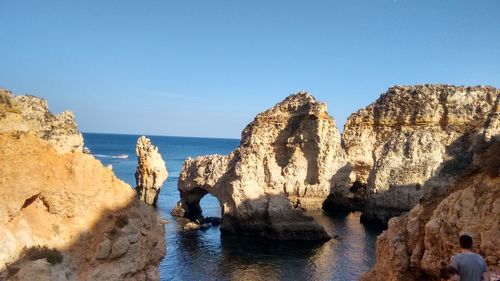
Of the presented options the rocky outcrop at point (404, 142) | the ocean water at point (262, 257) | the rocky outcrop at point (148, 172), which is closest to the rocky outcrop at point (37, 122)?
the ocean water at point (262, 257)

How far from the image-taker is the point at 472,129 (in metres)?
54.6

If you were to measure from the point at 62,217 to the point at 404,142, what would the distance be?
42.0 m

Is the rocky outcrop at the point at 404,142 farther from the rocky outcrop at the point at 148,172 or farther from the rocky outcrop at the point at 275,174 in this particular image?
the rocky outcrop at the point at 148,172

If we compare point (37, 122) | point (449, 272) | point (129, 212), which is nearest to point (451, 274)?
point (449, 272)

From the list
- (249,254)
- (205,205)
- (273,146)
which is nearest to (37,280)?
(249,254)

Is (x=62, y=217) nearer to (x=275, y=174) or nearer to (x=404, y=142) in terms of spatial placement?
(x=275, y=174)

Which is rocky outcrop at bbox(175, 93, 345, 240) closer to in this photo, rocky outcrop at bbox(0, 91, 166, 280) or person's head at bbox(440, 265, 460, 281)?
rocky outcrop at bbox(0, 91, 166, 280)

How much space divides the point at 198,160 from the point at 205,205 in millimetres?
14426

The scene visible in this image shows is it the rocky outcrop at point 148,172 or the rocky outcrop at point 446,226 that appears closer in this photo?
the rocky outcrop at point 446,226

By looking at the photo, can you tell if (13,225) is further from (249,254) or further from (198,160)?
(198,160)

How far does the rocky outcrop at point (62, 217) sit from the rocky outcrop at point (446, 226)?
8.12 m

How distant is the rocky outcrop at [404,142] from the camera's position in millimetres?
46688

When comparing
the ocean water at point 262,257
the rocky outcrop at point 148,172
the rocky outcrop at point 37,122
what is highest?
the rocky outcrop at point 37,122

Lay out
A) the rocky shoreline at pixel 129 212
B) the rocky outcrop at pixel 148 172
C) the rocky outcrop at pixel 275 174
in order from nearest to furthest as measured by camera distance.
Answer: the rocky shoreline at pixel 129 212
the rocky outcrop at pixel 275 174
the rocky outcrop at pixel 148 172
